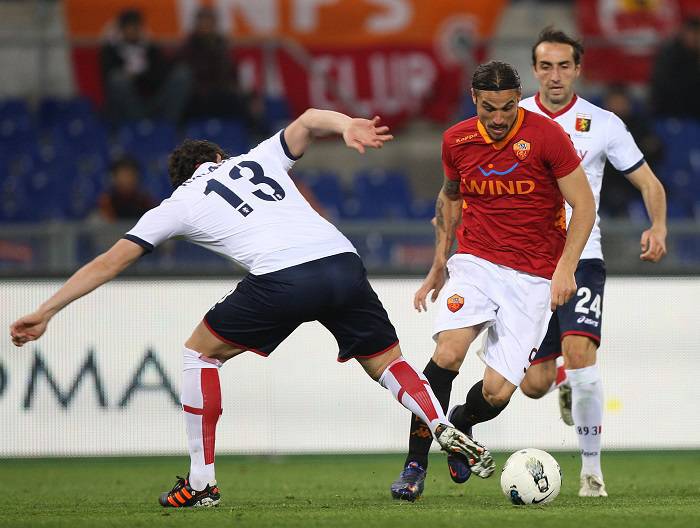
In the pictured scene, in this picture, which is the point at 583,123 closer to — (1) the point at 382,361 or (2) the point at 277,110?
(1) the point at 382,361

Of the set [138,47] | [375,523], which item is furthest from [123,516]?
[138,47]

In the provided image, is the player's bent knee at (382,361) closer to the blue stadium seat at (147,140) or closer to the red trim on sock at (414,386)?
the red trim on sock at (414,386)

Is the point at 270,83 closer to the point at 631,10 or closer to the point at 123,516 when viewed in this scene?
the point at 631,10

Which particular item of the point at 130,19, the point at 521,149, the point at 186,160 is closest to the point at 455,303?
the point at 521,149

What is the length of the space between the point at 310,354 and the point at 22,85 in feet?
20.9

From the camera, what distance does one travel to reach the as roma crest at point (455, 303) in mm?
6629

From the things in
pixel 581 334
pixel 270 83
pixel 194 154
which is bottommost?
pixel 581 334

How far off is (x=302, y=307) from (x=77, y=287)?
1080 mm

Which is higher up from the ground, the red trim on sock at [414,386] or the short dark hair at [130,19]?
the short dark hair at [130,19]

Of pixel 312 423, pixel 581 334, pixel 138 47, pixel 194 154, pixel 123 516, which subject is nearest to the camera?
pixel 123 516

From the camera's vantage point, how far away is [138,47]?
13914mm

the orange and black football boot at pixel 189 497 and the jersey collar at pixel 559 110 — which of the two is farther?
the jersey collar at pixel 559 110

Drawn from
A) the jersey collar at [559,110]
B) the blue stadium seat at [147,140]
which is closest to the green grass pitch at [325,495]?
the jersey collar at [559,110]

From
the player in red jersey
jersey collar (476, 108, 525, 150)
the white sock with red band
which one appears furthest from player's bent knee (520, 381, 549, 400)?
jersey collar (476, 108, 525, 150)
